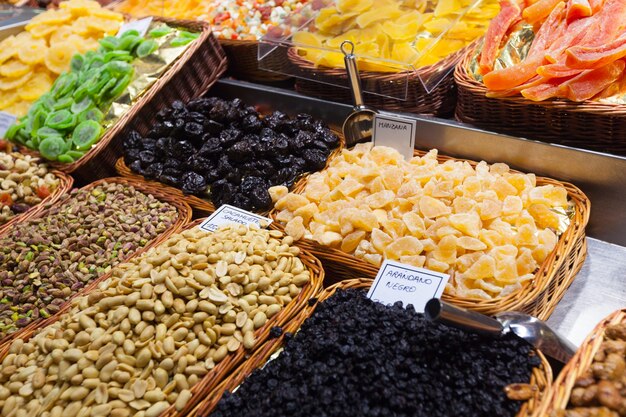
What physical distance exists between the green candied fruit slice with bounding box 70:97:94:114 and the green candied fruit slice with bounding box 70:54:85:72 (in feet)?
1.16

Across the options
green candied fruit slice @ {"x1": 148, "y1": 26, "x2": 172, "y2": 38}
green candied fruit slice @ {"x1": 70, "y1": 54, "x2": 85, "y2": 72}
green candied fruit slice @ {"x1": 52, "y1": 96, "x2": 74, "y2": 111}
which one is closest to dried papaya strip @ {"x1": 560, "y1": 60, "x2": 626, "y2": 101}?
green candied fruit slice @ {"x1": 148, "y1": 26, "x2": 172, "y2": 38}

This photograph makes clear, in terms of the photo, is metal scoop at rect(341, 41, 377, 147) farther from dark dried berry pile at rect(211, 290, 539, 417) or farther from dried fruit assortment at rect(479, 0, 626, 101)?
dark dried berry pile at rect(211, 290, 539, 417)

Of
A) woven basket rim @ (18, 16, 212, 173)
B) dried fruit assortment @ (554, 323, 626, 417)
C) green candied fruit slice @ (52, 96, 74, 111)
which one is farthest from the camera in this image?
green candied fruit slice @ (52, 96, 74, 111)

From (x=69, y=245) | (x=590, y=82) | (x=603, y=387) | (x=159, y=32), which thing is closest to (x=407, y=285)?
(x=603, y=387)

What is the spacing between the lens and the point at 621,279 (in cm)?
188

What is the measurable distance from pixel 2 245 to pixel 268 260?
112 cm

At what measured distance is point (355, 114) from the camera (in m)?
2.36

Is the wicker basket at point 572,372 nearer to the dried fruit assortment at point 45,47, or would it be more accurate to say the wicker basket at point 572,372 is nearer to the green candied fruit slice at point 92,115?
the green candied fruit slice at point 92,115

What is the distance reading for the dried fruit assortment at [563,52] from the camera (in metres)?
1.88

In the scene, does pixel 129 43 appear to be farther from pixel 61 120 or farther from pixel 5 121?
pixel 5 121

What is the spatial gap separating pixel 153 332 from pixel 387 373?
64 cm

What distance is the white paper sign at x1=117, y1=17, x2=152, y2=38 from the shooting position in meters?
3.23

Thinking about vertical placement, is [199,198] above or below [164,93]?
below

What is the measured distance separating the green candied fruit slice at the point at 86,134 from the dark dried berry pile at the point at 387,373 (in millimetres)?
1646
